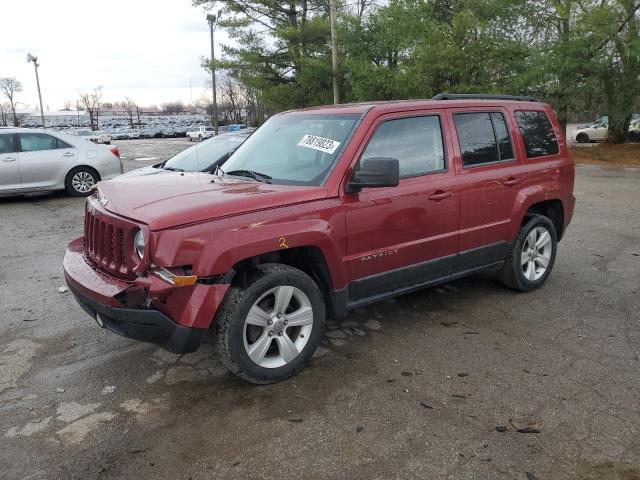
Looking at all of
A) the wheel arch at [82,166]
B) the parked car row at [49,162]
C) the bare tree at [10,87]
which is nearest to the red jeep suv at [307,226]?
the parked car row at [49,162]

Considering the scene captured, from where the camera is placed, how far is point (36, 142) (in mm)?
11477

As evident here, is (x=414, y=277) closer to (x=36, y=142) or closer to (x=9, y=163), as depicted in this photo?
(x=9, y=163)

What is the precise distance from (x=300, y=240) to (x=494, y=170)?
214cm

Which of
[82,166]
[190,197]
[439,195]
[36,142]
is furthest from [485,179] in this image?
[36,142]

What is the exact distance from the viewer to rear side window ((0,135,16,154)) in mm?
11062

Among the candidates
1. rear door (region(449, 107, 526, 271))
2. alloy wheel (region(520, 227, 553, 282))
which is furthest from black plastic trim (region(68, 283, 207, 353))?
alloy wheel (region(520, 227, 553, 282))

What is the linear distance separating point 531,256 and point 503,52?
1607 cm

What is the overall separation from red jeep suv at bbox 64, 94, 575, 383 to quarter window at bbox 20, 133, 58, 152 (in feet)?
27.8

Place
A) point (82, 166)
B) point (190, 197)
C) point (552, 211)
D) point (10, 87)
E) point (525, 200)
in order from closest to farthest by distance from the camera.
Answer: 1. point (190, 197)
2. point (525, 200)
3. point (552, 211)
4. point (82, 166)
5. point (10, 87)

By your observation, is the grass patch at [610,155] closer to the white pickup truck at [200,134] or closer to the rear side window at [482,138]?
the rear side window at [482,138]

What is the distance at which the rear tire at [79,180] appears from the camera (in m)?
11.8

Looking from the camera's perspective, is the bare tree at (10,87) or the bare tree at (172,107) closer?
the bare tree at (10,87)

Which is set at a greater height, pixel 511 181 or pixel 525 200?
pixel 511 181

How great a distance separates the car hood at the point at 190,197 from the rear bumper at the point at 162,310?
0.38m
